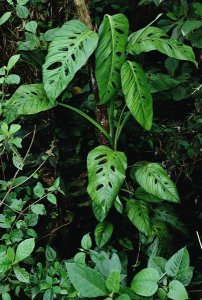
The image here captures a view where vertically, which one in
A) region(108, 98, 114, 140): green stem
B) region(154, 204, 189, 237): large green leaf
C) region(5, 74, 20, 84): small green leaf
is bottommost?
region(154, 204, 189, 237): large green leaf

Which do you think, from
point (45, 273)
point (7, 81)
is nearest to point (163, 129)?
point (7, 81)

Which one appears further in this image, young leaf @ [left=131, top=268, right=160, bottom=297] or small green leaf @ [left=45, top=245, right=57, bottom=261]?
small green leaf @ [left=45, top=245, right=57, bottom=261]

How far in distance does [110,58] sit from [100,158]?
432 millimetres

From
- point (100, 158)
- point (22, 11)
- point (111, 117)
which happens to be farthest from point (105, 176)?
point (22, 11)

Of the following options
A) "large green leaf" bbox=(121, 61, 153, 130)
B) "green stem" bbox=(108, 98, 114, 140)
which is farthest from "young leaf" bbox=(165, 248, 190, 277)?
"green stem" bbox=(108, 98, 114, 140)

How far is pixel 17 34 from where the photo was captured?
2205 mm

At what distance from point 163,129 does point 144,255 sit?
0.67 metres

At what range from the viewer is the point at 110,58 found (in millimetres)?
1649

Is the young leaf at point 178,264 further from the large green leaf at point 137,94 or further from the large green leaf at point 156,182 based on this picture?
the large green leaf at point 137,94

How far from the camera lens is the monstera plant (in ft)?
5.24

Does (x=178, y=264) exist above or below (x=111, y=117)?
below

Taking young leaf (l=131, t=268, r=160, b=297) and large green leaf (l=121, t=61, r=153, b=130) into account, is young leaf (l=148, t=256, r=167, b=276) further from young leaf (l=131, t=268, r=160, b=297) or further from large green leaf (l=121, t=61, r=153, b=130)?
large green leaf (l=121, t=61, r=153, b=130)

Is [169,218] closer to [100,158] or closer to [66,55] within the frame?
[100,158]

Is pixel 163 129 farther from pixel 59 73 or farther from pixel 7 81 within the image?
pixel 7 81
